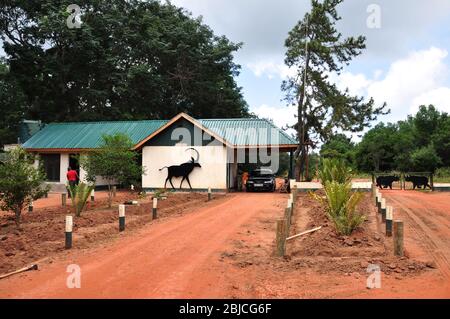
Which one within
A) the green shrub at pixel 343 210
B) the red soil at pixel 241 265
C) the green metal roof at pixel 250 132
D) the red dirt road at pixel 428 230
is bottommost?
the red soil at pixel 241 265

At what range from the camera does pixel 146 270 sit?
777 centimetres

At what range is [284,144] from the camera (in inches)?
974

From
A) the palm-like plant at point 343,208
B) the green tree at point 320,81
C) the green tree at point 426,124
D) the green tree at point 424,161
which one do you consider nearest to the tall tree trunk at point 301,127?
the green tree at point 320,81

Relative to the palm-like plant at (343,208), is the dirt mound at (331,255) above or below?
below

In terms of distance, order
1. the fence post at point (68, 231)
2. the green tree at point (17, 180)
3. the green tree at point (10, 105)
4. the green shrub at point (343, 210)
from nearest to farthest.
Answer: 1. the fence post at point (68, 231)
2. the green shrub at point (343, 210)
3. the green tree at point (17, 180)
4. the green tree at point (10, 105)

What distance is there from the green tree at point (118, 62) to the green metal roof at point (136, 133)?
6.78 m

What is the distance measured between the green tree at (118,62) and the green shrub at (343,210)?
27.3 meters

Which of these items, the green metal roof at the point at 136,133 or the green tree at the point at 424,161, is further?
the green tree at the point at 424,161

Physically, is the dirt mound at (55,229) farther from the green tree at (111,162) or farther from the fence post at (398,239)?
the fence post at (398,239)

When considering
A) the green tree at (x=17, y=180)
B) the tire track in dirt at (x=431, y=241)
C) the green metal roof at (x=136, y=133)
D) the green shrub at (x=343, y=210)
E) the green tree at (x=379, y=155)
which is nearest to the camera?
the tire track in dirt at (x=431, y=241)

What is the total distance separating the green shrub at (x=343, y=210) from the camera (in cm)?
1058

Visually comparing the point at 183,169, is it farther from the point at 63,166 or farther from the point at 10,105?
the point at 10,105
